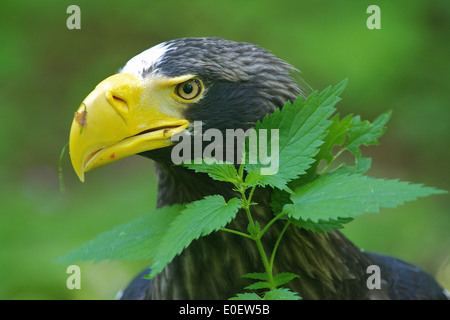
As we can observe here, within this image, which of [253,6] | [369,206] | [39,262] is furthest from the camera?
[253,6]

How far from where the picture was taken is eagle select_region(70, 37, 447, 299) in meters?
2.14

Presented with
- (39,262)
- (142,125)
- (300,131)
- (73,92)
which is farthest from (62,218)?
(300,131)

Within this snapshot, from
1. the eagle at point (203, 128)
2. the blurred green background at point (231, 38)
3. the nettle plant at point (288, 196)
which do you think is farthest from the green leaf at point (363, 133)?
the blurred green background at point (231, 38)

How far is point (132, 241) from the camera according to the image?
6.98 ft

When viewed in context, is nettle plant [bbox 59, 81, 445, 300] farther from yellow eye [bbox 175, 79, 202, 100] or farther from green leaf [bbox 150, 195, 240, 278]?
yellow eye [bbox 175, 79, 202, 100]

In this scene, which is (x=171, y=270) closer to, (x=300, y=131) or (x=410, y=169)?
(x=300, y=131)

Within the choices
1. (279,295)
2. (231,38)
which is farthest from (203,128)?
(231,38)

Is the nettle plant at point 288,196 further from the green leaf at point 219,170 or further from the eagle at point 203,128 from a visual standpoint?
the eagle at point 203,128

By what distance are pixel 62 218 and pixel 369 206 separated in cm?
518

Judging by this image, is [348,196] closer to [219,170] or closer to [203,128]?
[219,170]

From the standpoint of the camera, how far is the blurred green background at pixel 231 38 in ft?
19.6

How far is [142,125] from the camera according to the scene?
219 cm

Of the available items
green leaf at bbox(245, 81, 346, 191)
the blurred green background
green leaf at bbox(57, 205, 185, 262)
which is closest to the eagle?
green leaf at bbox(57, 205, 185, 262)

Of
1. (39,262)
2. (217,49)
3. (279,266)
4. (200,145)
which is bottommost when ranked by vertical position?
(39,262)
